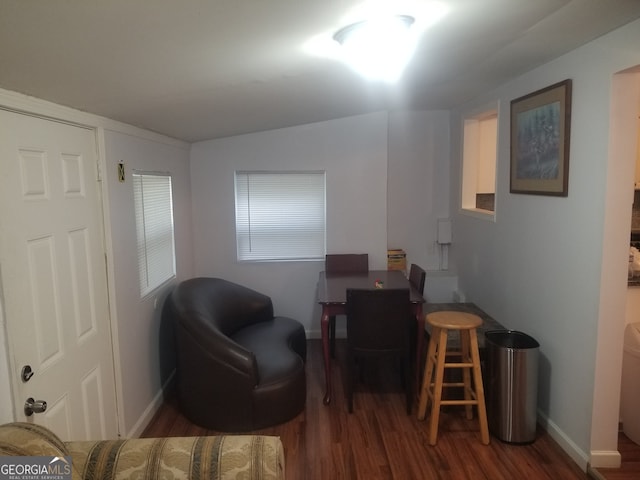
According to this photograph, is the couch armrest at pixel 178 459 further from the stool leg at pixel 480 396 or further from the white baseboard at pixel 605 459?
the white baseboard at pixel 605 459

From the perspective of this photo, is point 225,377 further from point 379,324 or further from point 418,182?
point 418,182

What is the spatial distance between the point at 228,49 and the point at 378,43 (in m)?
0.60

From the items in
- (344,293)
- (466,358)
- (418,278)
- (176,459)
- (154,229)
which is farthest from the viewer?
(418,278)

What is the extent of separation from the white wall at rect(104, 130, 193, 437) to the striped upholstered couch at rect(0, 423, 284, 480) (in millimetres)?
1176

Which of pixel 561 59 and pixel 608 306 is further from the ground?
pixel 561 59

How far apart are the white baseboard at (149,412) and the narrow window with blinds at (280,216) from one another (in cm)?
154

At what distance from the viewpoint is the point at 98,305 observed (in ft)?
8.21

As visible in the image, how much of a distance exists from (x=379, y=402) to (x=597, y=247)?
1928 mm

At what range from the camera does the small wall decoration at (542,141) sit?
2719 mm

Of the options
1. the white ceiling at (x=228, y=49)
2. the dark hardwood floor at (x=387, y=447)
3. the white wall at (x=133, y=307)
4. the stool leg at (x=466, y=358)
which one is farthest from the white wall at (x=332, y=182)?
the stool leg at (x=466, y=358)

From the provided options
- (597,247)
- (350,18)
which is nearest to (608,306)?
(597,247)

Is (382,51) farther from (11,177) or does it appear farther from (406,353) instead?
(406,353)

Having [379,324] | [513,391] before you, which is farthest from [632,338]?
[379,324]

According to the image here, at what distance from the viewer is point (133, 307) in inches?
118
